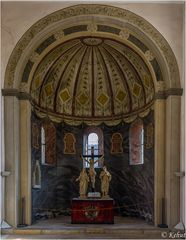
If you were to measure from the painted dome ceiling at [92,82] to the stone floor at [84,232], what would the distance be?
4302 mm

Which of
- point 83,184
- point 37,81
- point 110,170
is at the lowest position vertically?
point 83,184

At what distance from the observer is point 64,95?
1653 cm

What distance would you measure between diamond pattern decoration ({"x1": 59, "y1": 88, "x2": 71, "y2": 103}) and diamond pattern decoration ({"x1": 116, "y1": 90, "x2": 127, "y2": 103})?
1.95 metres

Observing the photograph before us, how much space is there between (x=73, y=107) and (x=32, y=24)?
485cm

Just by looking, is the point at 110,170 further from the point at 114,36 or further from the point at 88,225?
the point at 114,36

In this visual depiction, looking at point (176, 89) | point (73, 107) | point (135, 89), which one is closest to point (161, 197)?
point (176, 89)

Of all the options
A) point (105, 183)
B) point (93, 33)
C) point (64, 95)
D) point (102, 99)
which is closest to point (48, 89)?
point (64, 95)

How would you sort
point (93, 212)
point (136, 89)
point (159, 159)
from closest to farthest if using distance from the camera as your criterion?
1. point (159, 159)
2. point (93, 212)
3. point (136, 89)

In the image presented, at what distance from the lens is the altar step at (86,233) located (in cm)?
1202

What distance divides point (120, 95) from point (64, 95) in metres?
2.22

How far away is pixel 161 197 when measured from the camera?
12898 millimetres

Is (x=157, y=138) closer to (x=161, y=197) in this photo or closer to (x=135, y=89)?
(x=161, y=197)

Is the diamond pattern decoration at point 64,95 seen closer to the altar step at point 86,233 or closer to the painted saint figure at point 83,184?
the painted saint figure at point 83,184

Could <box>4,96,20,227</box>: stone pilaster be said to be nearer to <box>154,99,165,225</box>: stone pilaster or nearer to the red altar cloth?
the red altar cloth
